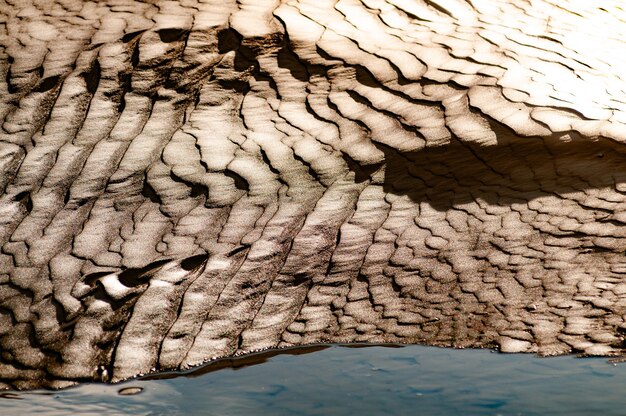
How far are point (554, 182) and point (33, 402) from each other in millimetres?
1545

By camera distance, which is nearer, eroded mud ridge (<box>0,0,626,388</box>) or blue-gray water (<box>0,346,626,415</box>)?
blue-gray water (<box>0,346,626,415</box>)

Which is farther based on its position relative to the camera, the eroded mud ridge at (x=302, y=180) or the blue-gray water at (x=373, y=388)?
the eroded mud ridge at (x=302, y=180)

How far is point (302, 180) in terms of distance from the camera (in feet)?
9.26

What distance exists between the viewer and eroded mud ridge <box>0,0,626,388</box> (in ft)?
7.73

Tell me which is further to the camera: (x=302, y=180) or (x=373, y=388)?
(x=302, y=180)

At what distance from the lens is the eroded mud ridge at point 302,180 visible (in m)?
2.36

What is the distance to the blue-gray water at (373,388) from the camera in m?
2.00

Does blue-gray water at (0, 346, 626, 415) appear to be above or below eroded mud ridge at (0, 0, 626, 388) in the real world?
below

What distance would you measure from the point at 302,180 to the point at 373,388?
88 centimetres

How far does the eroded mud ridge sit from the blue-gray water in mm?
68

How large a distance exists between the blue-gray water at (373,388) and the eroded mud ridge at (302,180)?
7 cm

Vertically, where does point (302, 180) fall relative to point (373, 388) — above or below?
above

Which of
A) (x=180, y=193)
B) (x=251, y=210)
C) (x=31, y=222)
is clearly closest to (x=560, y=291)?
(x=251, y=210)

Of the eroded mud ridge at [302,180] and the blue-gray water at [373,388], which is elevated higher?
the eroded mud ridge at [302,180]
